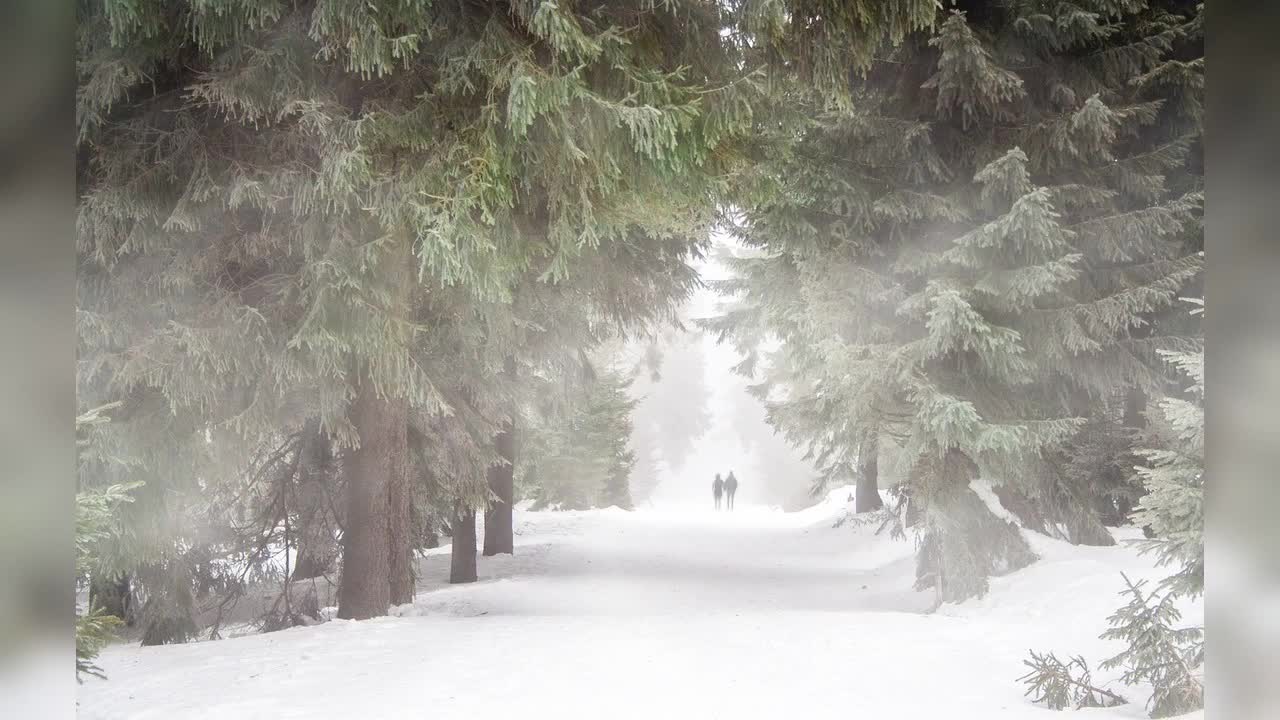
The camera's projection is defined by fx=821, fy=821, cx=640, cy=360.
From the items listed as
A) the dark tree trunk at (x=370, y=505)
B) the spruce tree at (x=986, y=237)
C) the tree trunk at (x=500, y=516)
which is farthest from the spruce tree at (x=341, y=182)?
the tree trunk at (x=500, y=516)

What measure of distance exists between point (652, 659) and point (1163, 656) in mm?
2214

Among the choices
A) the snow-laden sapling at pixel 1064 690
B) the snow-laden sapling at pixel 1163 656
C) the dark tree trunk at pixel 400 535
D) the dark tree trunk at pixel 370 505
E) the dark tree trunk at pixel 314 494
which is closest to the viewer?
the snow-laden sapling at pixel 1163 656

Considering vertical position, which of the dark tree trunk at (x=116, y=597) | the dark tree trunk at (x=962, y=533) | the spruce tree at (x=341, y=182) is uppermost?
the spruce tree at (x=341, y=182)

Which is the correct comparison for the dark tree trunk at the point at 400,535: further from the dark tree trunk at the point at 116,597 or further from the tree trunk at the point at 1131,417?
the tree trunk at the point at 1131,417

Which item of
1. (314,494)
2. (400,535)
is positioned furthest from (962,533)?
(314,494)

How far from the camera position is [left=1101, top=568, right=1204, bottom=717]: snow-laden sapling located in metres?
3.24

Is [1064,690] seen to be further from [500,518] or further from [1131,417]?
[500,518]

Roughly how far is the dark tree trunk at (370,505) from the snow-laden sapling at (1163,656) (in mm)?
3971

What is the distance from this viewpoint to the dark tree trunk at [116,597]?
5.95 m

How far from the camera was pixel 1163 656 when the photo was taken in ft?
10.9

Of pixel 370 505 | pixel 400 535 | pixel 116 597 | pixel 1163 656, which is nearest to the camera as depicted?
pixel 1163 656

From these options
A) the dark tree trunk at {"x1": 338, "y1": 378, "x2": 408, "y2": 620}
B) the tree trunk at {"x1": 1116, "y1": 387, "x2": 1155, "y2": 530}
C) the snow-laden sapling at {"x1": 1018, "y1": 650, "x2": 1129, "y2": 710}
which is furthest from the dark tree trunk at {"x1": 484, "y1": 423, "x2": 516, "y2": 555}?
the snow-laden sapling at {"x1": 1018, "y1": 650, "x2": 1129, "y2": 710}
